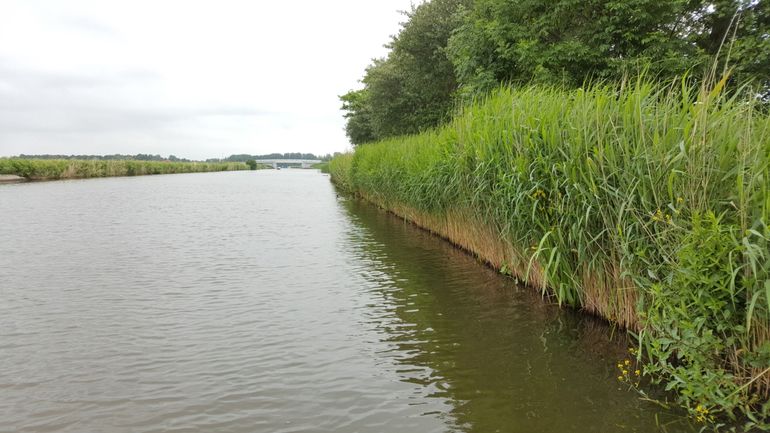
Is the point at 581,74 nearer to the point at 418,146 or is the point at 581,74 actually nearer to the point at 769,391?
the point at 418,146

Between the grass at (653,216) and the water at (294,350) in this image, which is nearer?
the grass at (653,216)

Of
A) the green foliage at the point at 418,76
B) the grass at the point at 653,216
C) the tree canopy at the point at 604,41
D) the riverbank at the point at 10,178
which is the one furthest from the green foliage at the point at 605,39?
the riverbank at the point at 10,178

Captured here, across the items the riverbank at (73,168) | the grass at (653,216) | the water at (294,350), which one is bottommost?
the water at (294,350)

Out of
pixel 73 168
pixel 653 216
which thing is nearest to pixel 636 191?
pixel 653 216

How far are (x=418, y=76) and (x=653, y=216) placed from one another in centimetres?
2151

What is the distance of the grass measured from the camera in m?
3.40

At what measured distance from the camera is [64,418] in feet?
12.4

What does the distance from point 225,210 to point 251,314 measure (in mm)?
16095

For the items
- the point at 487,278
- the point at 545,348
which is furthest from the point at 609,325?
the point at 487,278

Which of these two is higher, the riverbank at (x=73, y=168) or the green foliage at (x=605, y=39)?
the green foliage at (x=605, y=39)

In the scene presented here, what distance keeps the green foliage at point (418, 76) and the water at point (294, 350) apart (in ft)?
50.6

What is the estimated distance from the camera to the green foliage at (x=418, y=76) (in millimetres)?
23531

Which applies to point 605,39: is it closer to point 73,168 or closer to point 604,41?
point 604,41

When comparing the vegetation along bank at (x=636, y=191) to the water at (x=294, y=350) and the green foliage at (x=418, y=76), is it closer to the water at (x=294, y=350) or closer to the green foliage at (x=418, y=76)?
the water at (x=294, y=350)
